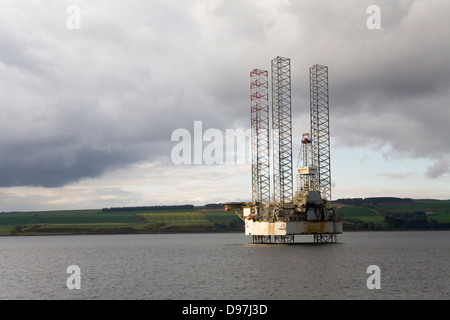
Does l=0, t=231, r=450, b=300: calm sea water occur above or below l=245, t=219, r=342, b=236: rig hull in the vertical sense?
below

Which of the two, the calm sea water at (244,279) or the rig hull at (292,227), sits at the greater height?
the rig hull at (292,227)

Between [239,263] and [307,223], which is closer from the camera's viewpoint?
[239,263]

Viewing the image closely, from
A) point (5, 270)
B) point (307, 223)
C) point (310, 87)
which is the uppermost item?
point (310, 87)

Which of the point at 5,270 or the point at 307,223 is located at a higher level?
the point at 307,223

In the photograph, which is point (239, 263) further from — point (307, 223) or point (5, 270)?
point (5, 270)

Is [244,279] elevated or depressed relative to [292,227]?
depressed

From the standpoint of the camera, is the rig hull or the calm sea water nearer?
the calm sea water

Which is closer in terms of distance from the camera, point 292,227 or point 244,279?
point 244,279

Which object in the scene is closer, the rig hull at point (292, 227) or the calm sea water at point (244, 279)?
the calm sea water at point (244, 279)
